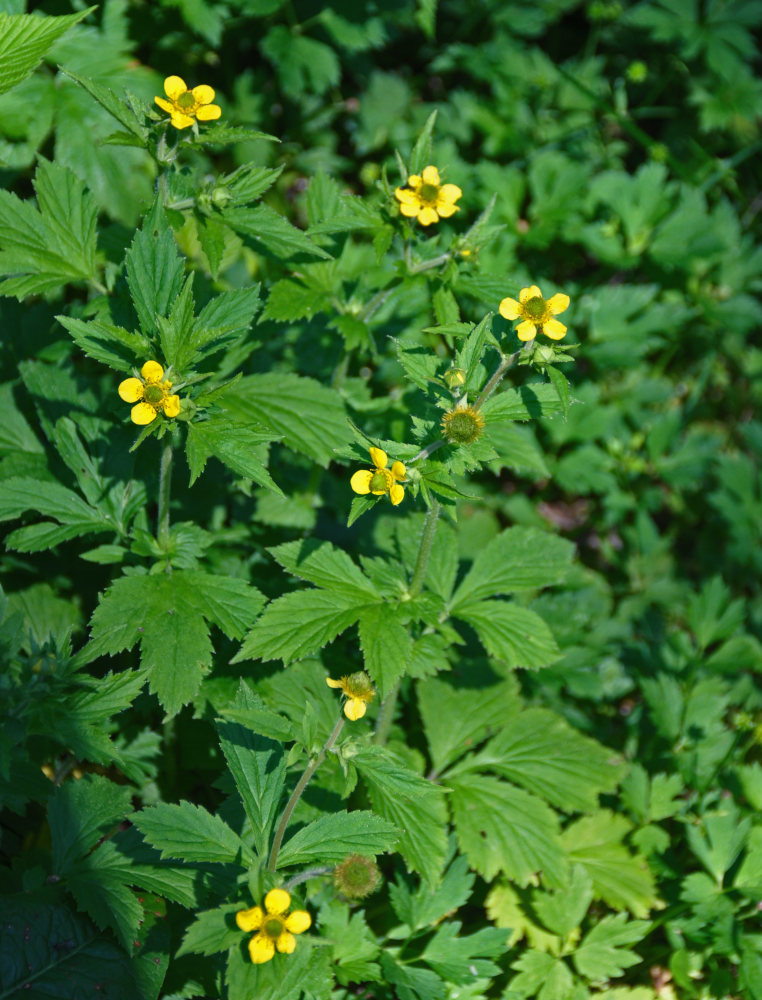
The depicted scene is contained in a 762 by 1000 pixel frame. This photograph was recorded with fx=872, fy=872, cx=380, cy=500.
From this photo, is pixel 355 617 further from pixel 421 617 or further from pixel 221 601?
pixel 221 601

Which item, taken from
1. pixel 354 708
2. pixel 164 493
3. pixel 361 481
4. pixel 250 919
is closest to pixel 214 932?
pixel 250 919

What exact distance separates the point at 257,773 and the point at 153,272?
59.6 inches

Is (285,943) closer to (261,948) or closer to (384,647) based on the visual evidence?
(261,948)

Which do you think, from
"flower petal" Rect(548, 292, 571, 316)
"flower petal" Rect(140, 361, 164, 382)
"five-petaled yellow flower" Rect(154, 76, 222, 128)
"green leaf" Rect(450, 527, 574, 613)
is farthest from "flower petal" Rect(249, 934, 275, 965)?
"five-petaled yellow flower" Rect(154, 76, 222, 128)

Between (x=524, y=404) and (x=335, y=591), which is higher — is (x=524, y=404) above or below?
above

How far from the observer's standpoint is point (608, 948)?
312 cm

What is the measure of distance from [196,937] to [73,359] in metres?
2.49

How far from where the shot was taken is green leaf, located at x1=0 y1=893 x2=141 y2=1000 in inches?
96.3

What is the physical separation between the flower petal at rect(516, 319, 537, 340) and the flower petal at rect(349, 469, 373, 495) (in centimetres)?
58

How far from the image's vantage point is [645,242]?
530 cm

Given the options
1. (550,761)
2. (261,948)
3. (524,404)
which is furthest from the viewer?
(550,761)

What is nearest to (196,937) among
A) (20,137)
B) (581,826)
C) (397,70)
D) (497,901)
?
(497,901)

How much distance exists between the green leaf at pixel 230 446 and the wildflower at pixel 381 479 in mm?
234

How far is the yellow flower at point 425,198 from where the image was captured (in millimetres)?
2834
